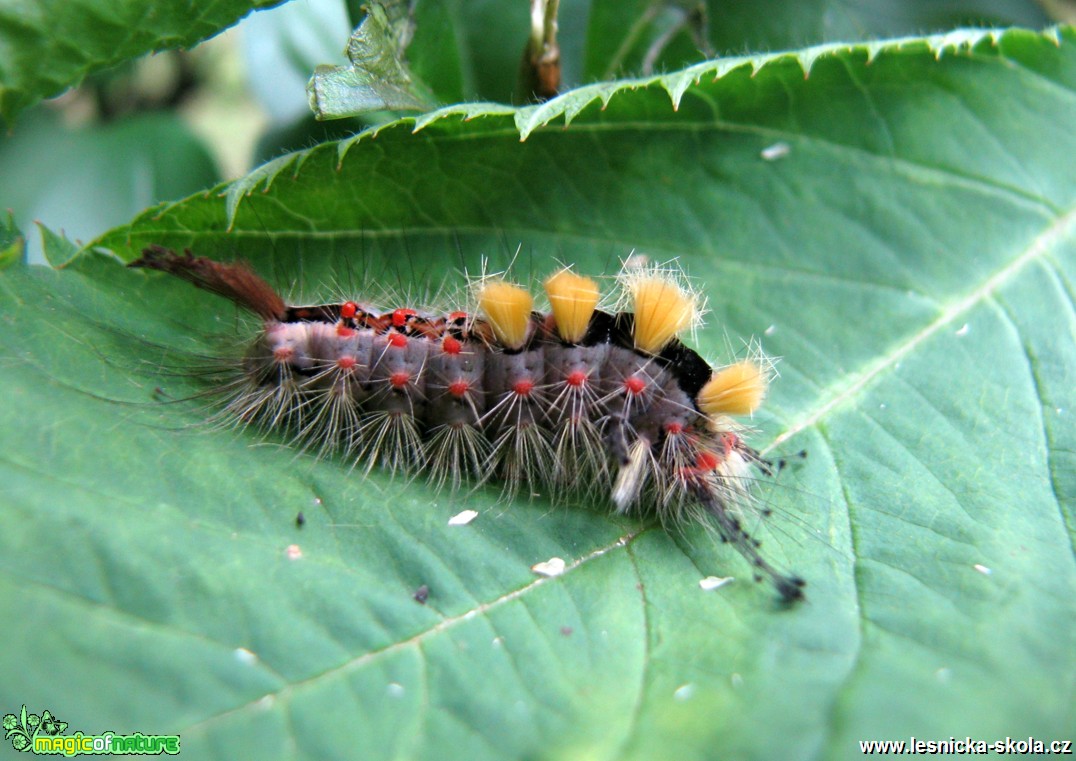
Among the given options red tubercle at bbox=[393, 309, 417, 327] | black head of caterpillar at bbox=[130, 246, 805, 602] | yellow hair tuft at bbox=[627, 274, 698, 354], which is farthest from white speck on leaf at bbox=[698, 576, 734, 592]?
red tubercle at bbox=[393, 309, 417, 327]

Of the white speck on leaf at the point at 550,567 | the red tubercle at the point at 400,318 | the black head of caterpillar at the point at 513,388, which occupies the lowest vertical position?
the white speck on leaf at the point at 550,567

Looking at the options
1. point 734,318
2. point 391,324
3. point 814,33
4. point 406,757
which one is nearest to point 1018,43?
point 814,33

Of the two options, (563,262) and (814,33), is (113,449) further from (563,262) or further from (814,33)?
(814,33)

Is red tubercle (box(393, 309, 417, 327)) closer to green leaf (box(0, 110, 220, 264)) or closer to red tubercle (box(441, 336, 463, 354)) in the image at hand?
red tubercle (box(441, 336, 463, 354))

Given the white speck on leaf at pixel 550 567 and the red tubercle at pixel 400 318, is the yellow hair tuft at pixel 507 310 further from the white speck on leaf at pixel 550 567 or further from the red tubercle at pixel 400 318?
the white speck on leaf at pixel 550 567

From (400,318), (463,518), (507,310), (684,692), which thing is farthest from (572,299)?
(684,692)

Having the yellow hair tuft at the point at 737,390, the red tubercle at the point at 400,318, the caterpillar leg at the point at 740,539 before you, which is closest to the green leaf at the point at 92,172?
the red tubercle at the point at 400,318

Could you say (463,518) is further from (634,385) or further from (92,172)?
(92,172)
